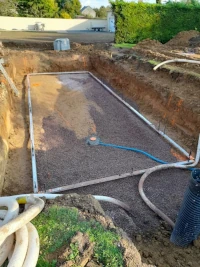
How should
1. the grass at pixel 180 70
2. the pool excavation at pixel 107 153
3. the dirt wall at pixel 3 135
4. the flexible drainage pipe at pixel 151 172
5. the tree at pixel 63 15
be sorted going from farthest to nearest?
the tree at pixel 63 15, the grass at pixel 180 70, the dirt wall at pixel 3 135, the pool excavation at pixel 107 153, the flexible drainage pipe at pixel 151 172

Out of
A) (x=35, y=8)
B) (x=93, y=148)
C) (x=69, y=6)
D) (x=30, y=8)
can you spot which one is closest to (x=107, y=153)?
(x=93, y=148)

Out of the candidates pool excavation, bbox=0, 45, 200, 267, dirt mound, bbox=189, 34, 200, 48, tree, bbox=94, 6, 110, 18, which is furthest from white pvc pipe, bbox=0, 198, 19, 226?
tree, bbox=94, 6, 110, 18

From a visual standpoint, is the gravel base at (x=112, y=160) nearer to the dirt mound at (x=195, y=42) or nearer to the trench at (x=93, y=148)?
the trench at (x=93, y=148)

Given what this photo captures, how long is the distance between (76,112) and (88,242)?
6.31 m

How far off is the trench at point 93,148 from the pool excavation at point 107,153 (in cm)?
2

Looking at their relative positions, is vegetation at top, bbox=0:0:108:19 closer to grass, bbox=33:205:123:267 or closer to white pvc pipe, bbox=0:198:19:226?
white pvc pipe, bbox=0:198:19:226

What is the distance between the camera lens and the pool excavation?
431cm

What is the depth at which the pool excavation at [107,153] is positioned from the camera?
431cm

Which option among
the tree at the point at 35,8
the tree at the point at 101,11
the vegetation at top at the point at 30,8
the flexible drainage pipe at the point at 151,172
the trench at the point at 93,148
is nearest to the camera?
the flexible drainage pipe at the point at 151,172

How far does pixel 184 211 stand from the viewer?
3.09m

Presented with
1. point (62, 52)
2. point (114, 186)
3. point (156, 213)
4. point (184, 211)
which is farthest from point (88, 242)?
point (62, 52)

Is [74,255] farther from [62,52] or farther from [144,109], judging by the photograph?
[62,52]

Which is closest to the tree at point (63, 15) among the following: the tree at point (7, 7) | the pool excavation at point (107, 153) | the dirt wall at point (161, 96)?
the tree at point (7, 7)

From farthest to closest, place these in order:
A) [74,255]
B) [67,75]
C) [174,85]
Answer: [67,75] < [174,85] < [74,255]
